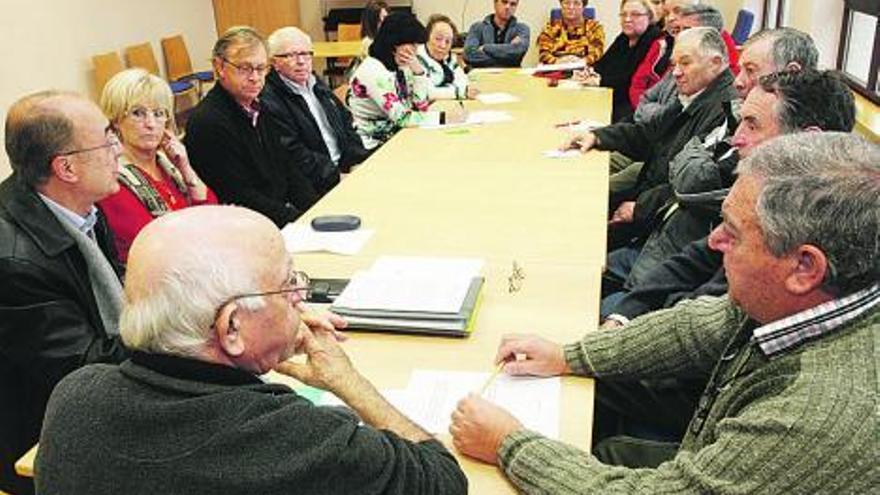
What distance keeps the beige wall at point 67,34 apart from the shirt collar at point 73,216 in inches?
138

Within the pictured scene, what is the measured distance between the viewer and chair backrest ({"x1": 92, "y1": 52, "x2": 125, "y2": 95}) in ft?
20.2

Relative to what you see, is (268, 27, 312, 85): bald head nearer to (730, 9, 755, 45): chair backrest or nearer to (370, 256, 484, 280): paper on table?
(370, 256, 484, 280): paper on table

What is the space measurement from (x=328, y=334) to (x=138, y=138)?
1393 mm

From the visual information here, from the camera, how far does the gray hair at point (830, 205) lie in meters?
1.09

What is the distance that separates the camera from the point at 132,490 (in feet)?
3.00

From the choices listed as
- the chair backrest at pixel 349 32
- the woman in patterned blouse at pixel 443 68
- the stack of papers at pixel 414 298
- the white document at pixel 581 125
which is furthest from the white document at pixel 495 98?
the chair backrest at pixel 349 32

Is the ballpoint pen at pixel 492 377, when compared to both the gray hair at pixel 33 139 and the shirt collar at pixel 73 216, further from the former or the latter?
the gray hair at pixel 33 139

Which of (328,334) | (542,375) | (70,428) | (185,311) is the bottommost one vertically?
(542,375)

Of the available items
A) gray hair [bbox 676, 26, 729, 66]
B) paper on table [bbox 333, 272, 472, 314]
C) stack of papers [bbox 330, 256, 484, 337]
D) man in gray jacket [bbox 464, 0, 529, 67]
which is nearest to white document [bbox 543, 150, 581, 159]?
gray hair [bbox 676, 26, 729, 66]

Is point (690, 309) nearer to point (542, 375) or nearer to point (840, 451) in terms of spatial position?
point (542, 375)

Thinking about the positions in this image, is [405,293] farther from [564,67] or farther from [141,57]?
[141,57]

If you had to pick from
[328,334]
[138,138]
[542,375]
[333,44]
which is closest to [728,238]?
[542,375]

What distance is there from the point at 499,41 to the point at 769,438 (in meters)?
6.35

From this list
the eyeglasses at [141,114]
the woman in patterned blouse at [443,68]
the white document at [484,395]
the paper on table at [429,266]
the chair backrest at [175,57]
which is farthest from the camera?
the chair backrest at [175,57]
